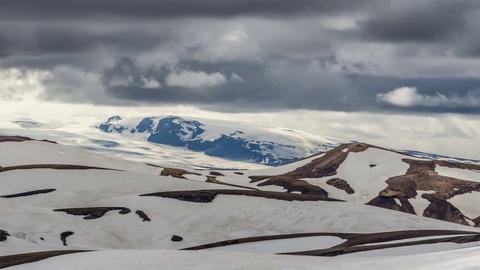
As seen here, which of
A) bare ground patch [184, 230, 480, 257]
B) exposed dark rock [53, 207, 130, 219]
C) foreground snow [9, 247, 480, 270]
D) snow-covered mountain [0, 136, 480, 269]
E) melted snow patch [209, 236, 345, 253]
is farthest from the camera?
exposed dark rock [53, 207, 130, 219]

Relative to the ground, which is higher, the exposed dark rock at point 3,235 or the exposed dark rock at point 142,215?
the exposed dark rock at point 142,215

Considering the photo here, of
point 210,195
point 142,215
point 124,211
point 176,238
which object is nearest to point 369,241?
point 176,238

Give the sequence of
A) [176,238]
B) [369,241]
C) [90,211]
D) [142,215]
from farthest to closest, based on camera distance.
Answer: [142,215]
[90,211]
[176,238]
[369,241]

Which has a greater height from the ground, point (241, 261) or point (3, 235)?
point (241, 261)

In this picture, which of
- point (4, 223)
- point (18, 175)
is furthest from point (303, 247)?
point (18, 175)

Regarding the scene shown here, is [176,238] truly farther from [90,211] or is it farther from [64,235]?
[64,235]

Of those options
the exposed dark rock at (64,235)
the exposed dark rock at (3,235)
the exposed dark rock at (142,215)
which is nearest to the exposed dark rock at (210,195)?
the exposed dark rock at (142,215)

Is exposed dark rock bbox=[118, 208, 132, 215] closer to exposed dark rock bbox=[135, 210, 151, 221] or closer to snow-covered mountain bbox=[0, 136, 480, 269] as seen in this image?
snow-covered mountain bbox=[0, 136, 480, 269]

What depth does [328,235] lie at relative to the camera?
12469 cm

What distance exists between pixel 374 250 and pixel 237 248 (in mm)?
32134

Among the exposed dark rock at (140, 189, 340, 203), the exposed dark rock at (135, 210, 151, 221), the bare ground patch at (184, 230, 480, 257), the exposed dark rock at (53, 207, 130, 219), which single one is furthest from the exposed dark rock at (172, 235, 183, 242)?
the exposed dark rock at (140, 189, 340, 203)

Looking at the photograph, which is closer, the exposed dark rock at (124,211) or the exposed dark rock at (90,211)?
the exposed dark rock at (90,211)

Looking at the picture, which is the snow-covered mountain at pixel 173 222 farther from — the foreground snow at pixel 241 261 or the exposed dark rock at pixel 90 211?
the foreground snow at pixel 241 261

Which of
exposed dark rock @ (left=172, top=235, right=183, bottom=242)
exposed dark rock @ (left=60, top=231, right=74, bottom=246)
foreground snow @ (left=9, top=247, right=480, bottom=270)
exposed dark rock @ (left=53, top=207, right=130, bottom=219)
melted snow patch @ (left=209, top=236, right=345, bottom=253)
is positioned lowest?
exposed dark rock @ (left=60, top=231, right=74, bottom=246)
